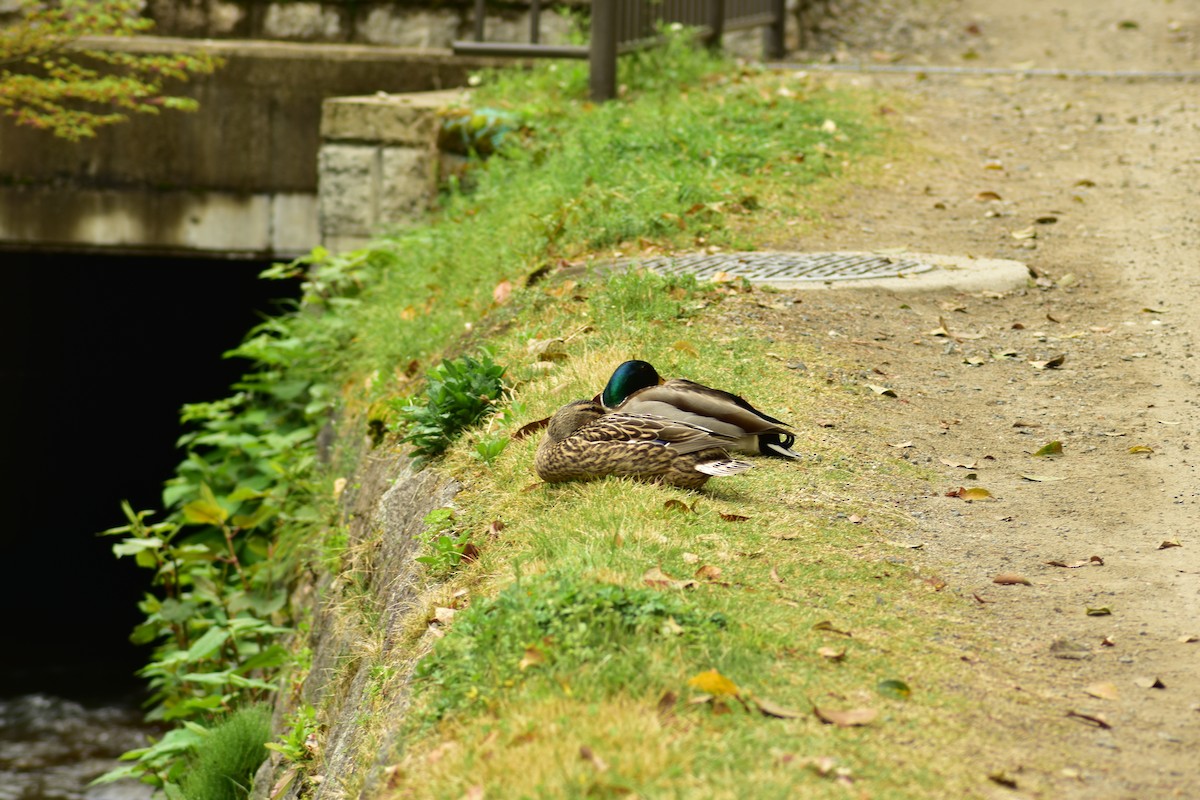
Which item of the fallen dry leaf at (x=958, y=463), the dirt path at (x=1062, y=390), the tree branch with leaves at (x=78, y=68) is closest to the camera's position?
the dirt path at (x=1062, y=390)

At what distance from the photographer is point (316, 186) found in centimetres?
1097

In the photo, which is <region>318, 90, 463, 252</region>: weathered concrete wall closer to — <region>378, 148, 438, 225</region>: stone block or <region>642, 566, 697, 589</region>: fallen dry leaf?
<region>378, 148, 438, 225</region>: stone block

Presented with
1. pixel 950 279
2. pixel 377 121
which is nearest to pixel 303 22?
pixel 377 121

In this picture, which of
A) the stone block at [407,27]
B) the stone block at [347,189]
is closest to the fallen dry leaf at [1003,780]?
the stone block at [347,189]

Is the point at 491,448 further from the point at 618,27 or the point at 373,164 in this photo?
the point at 618,27

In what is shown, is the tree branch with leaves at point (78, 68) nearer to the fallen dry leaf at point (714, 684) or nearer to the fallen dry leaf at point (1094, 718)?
the fallen dry leaf at point (714, 684)

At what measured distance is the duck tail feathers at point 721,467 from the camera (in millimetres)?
4215

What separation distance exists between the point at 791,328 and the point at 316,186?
19.7 feet

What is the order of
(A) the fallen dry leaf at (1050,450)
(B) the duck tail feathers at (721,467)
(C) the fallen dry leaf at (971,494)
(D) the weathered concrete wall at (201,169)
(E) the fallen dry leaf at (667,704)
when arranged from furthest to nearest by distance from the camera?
(D) the weathered concrete wall at (201,169), (A) the fallen dry leaf at (1050,450), (C) the fallen dry leaf at (971,494), (B) the duck tail feathers at (721,467), (E) the fallen dry leaf at (667,704)

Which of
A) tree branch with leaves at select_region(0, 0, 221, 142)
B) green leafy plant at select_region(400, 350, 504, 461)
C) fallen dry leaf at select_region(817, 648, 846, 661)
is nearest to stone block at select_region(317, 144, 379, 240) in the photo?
tree branch with leaves at select_region(0, 0, 221, 142)

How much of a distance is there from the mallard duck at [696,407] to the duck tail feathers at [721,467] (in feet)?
0.66

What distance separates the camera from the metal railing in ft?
32.9

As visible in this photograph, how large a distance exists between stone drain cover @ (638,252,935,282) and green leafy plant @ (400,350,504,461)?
146 centimetres

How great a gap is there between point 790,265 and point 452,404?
7.77ft
